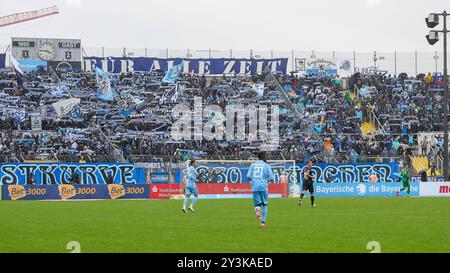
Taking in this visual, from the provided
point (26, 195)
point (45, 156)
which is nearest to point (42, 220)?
point (26, 195)

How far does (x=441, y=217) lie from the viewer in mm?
29906

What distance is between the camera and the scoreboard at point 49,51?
8188cm

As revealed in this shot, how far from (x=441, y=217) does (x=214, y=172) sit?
31.8 m

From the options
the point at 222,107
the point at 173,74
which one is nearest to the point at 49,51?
the point at 173,74

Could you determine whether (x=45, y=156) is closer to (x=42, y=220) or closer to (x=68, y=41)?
(x=68, y=41)

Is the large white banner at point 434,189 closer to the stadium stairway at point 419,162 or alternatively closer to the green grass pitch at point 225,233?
the stadium stairway at point 419,162

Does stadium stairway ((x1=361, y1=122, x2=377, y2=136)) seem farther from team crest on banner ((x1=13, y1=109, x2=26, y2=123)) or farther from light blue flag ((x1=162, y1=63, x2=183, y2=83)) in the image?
team crest on banner ((x1=13, y1=109, x2=26, y2=123))

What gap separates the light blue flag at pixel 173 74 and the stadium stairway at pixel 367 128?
1737cm

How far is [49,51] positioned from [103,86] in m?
10.3

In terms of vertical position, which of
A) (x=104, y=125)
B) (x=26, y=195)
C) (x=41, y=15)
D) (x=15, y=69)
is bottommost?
(x=26, y=195)

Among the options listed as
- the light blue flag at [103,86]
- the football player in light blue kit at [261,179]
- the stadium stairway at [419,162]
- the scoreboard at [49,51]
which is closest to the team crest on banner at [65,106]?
the light blue flag at [103,86]

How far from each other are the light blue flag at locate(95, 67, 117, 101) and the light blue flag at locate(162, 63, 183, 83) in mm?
5687

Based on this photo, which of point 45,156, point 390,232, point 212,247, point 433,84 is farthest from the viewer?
point 433,84

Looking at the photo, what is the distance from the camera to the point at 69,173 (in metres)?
57.8
